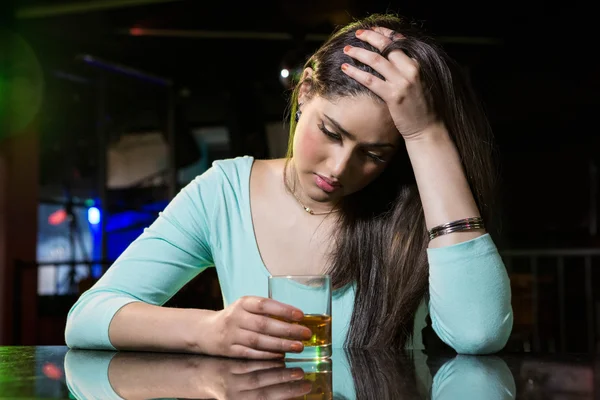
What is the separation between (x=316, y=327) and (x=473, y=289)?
1.24ft

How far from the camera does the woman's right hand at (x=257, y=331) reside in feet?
2.84

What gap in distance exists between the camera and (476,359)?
3.29 feet

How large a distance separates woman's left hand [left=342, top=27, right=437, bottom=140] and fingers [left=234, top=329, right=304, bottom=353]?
0.53 m

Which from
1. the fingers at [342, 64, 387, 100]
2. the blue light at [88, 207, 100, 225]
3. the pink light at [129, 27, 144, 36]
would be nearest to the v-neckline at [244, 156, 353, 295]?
the fingers at [342, 64, 387, 100]

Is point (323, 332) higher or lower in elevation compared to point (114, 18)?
lower

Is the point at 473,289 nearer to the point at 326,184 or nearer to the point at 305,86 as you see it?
the point at 326,184

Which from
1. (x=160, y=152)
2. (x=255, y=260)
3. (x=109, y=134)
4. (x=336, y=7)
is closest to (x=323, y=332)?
(x=255, y=260)

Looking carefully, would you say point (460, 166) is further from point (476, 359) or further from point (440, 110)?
point (476, 359)

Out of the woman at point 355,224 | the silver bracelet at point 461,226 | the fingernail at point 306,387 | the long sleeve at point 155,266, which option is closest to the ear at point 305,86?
the woman at point 355,224

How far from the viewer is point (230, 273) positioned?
146 cm

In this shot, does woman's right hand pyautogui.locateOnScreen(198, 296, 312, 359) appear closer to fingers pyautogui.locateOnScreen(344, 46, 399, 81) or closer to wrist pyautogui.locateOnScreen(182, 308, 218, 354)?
wrist pyautogui.locateOnScreen(182, 308, 218, 354)

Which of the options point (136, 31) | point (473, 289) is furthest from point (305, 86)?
point (136, 31)

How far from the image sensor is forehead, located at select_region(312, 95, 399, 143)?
1229 mm

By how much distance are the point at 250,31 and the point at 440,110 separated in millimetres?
4654
